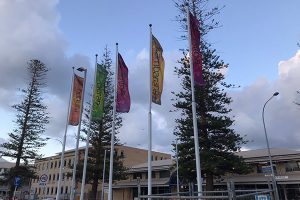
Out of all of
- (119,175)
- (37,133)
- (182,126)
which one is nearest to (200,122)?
(182,126)

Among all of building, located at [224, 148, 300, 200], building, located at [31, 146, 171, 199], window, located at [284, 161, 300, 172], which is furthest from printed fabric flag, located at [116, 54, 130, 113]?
building, located at [31, 146, 171, 199]

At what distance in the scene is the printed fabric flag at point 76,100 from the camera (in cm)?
2559

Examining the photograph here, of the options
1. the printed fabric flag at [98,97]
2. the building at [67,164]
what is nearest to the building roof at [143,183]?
the building at [67,164]

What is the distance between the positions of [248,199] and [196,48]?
9.04m

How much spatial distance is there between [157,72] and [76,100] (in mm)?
10141

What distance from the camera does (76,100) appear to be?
84.3ft

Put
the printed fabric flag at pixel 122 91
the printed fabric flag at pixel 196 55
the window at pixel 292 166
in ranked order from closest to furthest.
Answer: the printed fabric flag at pixel 196 55, the printed fabric flag at pixel 122 91, the window at pixel 292 166

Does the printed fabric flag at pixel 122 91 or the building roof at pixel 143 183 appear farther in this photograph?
the building roof at pixel 143 183

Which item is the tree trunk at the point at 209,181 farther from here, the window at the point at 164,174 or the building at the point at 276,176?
the window at the point at 164,174

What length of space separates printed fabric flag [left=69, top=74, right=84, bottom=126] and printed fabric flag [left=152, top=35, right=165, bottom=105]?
9.81 m

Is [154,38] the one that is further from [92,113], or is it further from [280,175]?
[280,175]

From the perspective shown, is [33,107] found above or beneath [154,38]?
above

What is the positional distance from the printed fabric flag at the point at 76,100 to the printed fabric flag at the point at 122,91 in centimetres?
603

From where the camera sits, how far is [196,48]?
16031 millimetres
